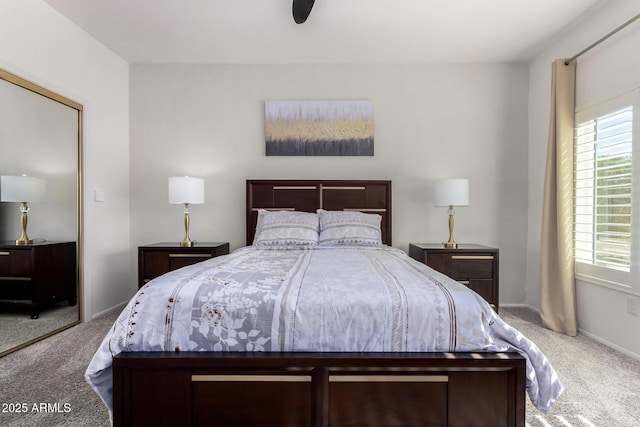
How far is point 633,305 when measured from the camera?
2471 mm

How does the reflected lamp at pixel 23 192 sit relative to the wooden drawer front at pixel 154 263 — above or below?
above

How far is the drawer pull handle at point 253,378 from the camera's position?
139cm

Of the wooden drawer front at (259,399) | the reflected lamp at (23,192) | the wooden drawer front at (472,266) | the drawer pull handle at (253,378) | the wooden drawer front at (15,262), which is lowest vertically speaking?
the wooden drawer front at (259,399)

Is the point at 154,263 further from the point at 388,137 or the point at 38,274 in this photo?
the point at 388,137

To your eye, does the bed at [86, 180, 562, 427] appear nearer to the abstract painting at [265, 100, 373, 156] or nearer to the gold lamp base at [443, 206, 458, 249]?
the gold lamp base at [443, 206, 458, 249]

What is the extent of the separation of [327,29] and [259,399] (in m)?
3.04

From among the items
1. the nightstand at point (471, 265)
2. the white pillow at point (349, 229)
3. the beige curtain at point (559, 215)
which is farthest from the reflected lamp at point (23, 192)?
the beige curtain at point (559, 215)

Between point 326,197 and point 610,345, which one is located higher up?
point 326,197

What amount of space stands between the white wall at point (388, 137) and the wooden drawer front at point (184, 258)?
1.82 ft

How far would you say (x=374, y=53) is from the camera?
3.56m

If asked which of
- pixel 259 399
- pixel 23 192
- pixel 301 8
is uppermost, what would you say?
pixel 301 8

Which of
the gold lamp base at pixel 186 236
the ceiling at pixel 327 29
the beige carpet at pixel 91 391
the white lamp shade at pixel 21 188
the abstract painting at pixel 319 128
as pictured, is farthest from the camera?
the abstract painting at pixel 319 128

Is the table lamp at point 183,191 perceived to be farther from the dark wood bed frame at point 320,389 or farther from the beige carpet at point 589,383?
the beige carpet at point 589,383

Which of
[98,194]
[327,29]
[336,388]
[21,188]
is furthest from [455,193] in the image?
[21,188]
